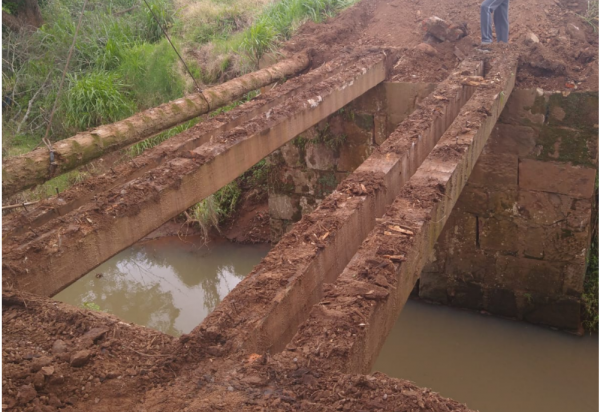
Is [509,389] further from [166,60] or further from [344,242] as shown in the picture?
[166,60]

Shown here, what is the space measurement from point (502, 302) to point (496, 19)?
11.5 feet

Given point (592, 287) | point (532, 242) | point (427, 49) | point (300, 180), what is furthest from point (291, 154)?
point (592, 287)

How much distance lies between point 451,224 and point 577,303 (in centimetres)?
156

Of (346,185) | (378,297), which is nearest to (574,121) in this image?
(346,185)

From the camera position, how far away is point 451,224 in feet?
19.1

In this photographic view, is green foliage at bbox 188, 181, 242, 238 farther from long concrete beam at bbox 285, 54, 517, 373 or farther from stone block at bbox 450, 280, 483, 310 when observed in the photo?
long concrete beam at bbox 285, 54, 517, 373

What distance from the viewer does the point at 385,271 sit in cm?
236

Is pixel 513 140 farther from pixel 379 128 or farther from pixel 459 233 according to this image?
pixel 379 128

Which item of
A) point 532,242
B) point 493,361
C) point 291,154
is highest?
point 291,154

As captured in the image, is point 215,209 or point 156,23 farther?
point 156,23

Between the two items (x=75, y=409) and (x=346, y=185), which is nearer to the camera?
(x=75, y=409)

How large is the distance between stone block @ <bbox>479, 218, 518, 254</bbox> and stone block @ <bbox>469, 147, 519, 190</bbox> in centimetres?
40

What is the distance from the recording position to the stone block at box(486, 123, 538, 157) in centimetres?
524

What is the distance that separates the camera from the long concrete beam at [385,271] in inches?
76.6
